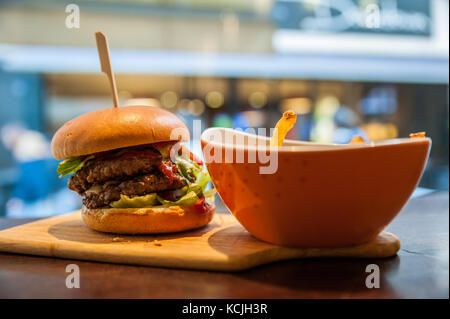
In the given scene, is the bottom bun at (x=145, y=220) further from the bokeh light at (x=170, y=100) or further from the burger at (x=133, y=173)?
the bokeh light at (x=170, y=100)

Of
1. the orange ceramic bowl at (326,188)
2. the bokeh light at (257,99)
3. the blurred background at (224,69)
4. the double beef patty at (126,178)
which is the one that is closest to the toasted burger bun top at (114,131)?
the double beef patty at (126,178)

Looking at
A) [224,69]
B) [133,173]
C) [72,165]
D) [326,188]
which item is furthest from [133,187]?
→ [224,69]

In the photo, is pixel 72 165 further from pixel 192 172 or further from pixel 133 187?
pixel 192 172

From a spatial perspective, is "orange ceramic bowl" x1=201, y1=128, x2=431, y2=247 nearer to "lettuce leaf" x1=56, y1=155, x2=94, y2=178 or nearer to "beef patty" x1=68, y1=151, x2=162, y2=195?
"beef patty" x1=68, y1=151, x2=162, y2=195

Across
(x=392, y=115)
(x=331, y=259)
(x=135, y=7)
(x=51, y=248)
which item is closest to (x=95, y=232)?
(x=51, y=248)
